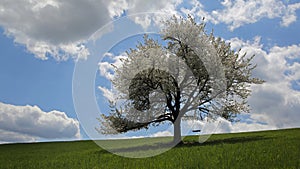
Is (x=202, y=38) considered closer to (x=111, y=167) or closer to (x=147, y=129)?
(x=147, y=129)

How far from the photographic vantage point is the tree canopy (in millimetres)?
30438

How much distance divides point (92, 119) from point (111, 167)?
3181 mm

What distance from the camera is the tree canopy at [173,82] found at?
1198 inches

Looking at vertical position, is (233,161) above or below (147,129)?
below

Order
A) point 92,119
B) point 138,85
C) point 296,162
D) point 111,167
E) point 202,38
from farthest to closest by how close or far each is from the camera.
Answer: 1. point 202,38
2. point 138,85
3. point 92,119
4. point 111,167
5. point 296,162

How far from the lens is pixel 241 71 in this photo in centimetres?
3447

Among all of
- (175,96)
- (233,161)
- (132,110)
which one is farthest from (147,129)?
(233,161)

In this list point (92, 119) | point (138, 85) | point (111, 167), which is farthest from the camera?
point (138, 85)

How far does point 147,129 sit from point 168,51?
8148 millimetres

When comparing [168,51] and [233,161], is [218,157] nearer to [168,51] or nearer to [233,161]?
[233,161]

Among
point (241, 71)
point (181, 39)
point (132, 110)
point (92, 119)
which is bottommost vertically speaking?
point (92, 119)

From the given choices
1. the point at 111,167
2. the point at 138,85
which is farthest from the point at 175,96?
the point at 111,167

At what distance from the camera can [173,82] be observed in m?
30.9

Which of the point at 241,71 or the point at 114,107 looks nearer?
the point at 114,107
